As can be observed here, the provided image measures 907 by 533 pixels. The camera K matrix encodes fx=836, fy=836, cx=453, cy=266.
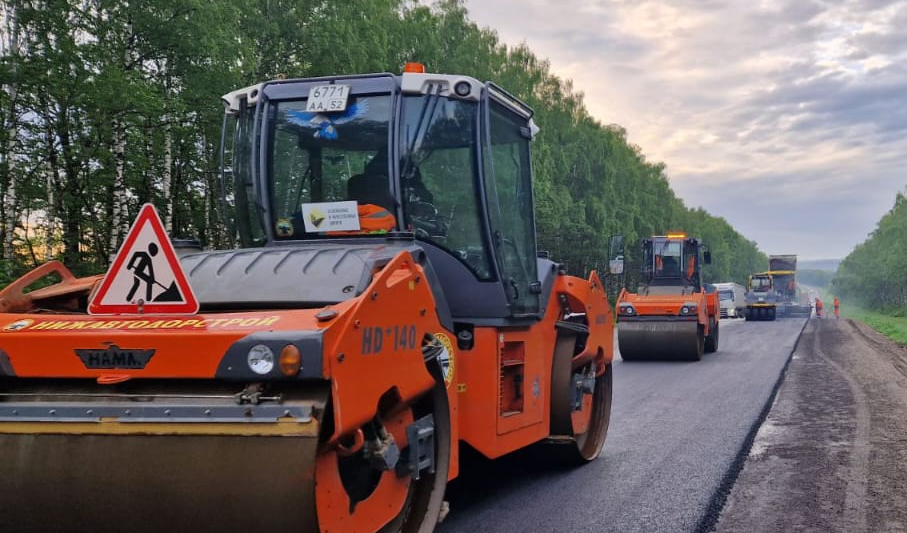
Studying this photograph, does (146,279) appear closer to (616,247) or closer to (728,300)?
(616,247)

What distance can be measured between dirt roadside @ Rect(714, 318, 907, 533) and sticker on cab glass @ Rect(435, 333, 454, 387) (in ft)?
5.72

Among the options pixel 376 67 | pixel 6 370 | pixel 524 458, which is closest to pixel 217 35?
pixel 376 67

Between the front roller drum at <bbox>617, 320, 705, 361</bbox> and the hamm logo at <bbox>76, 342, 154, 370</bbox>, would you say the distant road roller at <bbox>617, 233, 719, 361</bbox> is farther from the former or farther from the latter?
the hamm logo at <bbox>76, 342, 154, 370</bbox>

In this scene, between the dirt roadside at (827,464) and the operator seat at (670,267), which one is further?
the operator seat at (670,267)

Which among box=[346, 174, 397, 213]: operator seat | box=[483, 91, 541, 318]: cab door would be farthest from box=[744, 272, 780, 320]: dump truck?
box=[346, 174, 397, 213]: operator seat

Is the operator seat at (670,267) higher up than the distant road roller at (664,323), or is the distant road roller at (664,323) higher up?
the operator seat at (670,267)

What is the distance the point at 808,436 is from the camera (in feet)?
23.9

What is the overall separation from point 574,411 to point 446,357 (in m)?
2.09

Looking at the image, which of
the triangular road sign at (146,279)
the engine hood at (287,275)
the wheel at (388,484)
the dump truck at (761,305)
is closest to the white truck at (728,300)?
the dump truck at (761,305)

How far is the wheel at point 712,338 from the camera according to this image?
17.3 meters

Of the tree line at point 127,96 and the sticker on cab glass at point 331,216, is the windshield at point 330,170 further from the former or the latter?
the tree line at point 127,96

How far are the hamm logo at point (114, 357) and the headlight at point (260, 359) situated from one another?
399 mm

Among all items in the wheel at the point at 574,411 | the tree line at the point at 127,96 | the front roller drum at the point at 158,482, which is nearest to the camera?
the front roller drum at the point at 158,482

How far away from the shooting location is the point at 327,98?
462 centimetres
